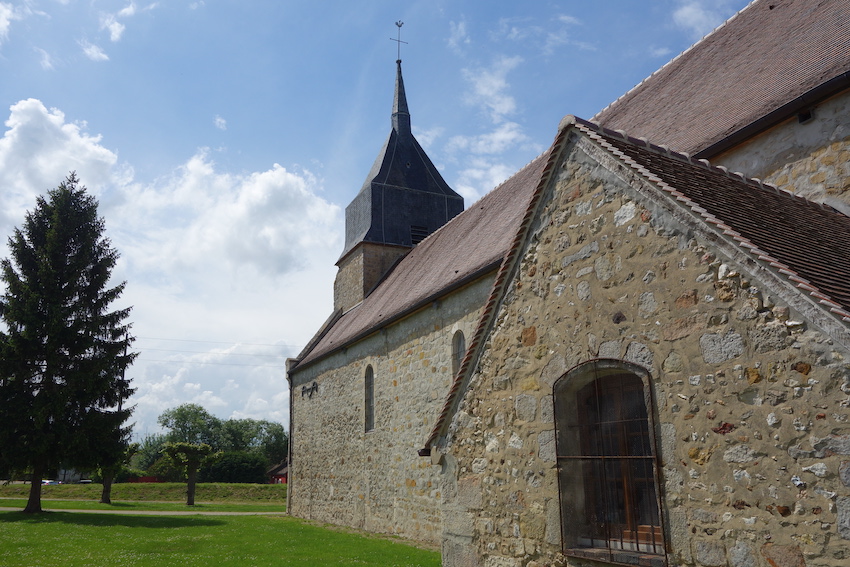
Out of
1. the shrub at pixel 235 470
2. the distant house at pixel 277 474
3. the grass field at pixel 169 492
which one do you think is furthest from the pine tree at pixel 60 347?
the distant house at pixel 277 474

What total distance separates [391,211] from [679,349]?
20.1 m

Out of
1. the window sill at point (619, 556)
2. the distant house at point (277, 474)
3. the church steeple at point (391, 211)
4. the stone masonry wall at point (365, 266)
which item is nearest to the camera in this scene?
the window sill at point (619, 556)

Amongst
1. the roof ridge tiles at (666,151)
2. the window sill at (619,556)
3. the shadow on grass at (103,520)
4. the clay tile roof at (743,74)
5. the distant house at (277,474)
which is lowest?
the distant house at (277,474)

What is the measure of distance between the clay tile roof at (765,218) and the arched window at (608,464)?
3.98 ft

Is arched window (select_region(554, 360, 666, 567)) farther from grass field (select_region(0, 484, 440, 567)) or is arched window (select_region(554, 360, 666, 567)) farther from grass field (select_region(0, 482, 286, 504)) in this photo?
grass field (select_region(0, 482, 286, 504))

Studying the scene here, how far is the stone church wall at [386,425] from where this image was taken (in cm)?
1283

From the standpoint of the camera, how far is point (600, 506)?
5133mm

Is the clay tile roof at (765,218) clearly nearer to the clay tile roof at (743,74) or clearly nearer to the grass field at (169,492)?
the clay tile roof at (743,74)

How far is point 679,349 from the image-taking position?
14.5 ft

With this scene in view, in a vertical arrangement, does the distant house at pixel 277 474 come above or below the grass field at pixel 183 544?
below

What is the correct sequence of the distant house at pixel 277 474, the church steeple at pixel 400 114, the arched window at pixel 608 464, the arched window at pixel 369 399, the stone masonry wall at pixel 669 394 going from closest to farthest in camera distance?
the stone masonry wall at pixel 669 394
the arched window at pixel 608 464
the arched window at pixel 369 399
the church steeple at pixel 400 114
the distant house at pixel 277 474

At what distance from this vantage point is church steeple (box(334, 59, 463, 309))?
75.9ft

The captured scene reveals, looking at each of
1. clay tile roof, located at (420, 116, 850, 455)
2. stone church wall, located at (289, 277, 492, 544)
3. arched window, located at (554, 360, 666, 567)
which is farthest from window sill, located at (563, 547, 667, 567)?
stone church wall, located at (289, 277, 492, 544)

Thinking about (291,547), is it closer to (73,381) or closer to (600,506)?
(600,506)
